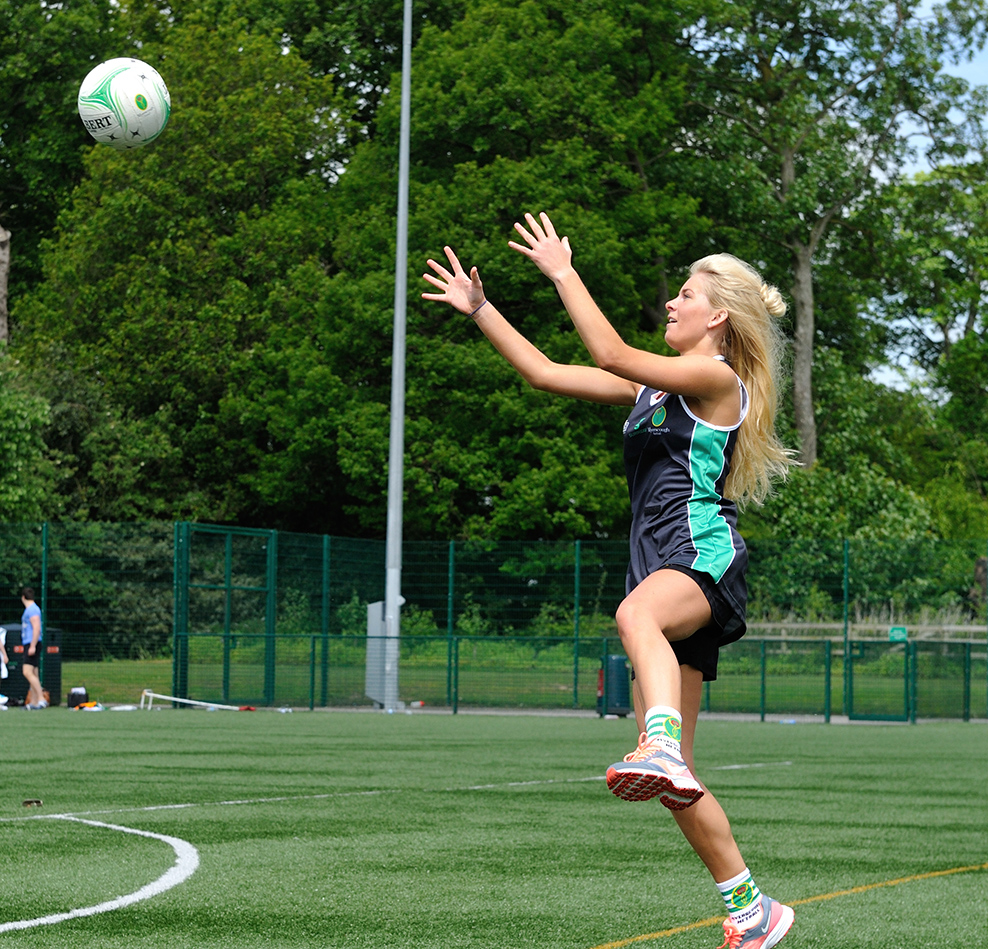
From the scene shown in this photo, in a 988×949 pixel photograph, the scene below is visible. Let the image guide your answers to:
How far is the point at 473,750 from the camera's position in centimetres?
1683

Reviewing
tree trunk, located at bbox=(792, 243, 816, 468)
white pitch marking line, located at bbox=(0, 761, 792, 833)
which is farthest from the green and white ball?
tree trunk, located at bbox=(792, 243, 816, 468)

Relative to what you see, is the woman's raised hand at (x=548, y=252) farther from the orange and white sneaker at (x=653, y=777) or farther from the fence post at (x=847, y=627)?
the fence post at (x=847, y=627)

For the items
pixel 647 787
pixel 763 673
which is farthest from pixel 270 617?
pixel 647 787

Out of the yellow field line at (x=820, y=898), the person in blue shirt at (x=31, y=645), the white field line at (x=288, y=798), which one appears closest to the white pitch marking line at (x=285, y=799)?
the white field line at (x=288, y=798)

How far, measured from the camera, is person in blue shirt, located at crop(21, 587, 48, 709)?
2369cm

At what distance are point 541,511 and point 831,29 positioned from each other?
54.2 feet

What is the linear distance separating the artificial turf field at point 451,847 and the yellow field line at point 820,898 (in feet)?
0.09

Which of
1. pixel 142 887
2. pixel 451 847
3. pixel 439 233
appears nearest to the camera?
pixel 142 887

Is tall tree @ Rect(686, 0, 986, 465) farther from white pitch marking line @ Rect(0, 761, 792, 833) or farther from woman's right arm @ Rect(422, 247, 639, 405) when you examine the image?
woman's right arm @ Rect(422, 247, 639, 405)

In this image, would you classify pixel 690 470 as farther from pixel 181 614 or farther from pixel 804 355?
pixel 804 355

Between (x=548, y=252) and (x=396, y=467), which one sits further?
(x=396, y=467)

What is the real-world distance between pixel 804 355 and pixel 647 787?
125 ft

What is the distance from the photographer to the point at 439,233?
37.1m

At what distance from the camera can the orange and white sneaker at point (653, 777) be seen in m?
4.11
